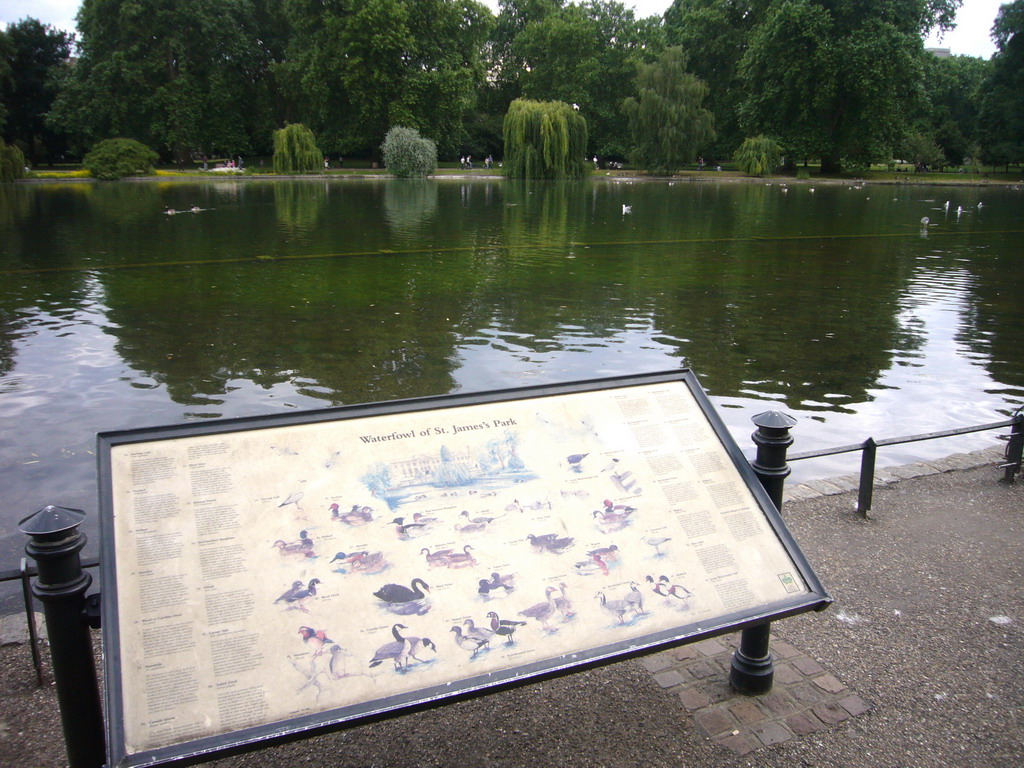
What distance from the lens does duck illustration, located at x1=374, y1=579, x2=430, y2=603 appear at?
252 cm

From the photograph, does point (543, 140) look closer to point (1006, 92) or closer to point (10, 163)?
point (10, 163)

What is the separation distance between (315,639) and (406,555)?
380 millimetres

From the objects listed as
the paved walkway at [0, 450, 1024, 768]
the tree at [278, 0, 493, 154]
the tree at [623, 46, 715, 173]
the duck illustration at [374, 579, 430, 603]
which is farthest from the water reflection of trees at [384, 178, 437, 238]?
the duck illustration at [374, 579, 430, 603]

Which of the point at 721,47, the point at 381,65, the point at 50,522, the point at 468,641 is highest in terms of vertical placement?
the point at 721,47

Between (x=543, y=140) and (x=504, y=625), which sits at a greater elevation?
(x=543, y=140)

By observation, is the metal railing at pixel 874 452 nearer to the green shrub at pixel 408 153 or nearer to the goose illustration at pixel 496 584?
the goose illustration at pixel 496 584

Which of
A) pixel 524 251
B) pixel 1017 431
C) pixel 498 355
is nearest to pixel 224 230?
pixel 524 251

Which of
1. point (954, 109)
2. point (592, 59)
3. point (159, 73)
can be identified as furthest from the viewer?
point (954, 109)

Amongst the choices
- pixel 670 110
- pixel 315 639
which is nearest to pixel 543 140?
pixel 670 110

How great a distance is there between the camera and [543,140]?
50.9 meters

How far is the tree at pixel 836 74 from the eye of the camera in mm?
51969

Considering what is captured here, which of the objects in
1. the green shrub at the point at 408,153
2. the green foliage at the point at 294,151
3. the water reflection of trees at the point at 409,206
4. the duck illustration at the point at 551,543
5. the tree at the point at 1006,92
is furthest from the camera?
the tree at the point at 1006,92

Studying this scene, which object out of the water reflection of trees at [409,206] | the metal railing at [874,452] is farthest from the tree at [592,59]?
the metal railing at [874,452]

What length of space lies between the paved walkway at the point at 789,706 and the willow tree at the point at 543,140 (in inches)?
1939
